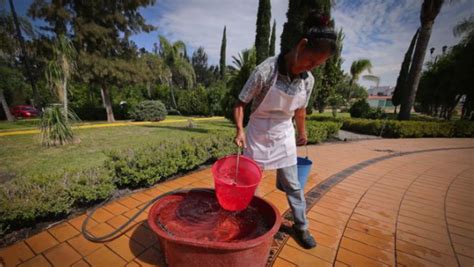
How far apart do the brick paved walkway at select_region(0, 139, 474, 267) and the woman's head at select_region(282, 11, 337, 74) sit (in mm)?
1622

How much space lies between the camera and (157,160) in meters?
3.05

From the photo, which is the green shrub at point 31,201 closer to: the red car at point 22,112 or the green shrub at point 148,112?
the green shrub at point 148,112

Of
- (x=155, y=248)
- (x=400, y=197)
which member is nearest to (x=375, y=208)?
(x=400, y=197)

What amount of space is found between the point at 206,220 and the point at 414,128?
37.9 feet

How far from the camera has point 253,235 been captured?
174 centimetres

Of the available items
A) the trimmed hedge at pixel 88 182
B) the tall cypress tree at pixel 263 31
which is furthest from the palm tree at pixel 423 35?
the trimmed hedge at pixel 88 182

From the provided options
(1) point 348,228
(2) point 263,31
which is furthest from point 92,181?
(2) point 263,31

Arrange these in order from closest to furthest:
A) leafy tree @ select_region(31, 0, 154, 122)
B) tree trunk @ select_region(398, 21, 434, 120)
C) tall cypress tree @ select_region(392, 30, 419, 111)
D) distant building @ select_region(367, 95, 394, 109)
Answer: tree trunk @ select_region(398, 21, 434, 120), leafy tree @ select_region(31, 0, 154, 122), tall cypress tree @ select_region(392, 30, 419, 111), distant building @ select_region(367, 95, 394, 109)

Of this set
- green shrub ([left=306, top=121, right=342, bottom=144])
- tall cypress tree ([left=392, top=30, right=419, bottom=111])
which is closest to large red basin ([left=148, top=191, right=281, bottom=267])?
green shrub ([left=306, top=121, right=342, bottom=144])

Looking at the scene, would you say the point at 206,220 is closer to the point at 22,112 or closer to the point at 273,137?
the point at 273,137

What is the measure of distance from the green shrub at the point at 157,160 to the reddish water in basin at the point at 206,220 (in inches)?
44.6

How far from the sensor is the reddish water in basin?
69.8 inches

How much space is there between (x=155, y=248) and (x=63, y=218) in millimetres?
1160

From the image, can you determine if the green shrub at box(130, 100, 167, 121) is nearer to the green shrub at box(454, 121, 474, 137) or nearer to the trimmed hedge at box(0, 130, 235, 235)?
the trimmed hedge at box(0, 130, 235, 235)
